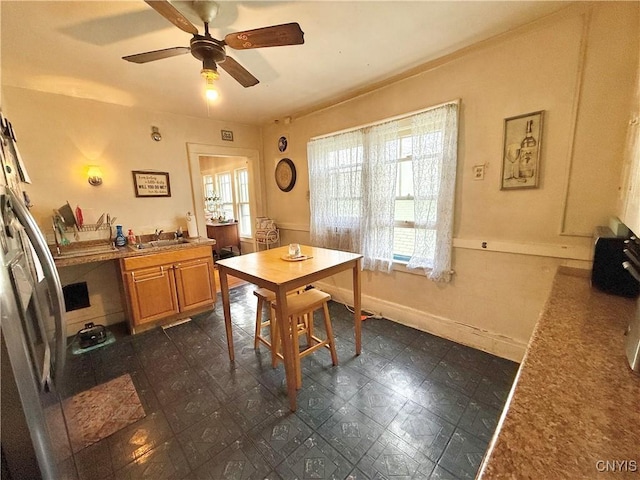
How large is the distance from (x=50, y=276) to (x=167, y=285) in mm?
2079

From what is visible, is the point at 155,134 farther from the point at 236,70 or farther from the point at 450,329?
the point at 450,329

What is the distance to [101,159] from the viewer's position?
2.84 meters

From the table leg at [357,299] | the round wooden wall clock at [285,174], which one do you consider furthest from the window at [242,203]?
the table leg at [357,299]

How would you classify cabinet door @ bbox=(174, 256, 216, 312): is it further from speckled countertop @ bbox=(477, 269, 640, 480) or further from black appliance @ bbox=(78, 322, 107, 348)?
speckled countertop @ bbox=(477, 269, 640, 480)

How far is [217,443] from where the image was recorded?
149 cm

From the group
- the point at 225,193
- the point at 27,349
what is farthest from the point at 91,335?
the point at 225,193

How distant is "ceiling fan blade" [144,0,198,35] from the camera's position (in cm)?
111

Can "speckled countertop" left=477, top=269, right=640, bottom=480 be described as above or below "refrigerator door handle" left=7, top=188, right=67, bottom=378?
below

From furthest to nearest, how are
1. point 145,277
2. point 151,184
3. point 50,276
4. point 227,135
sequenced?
point 227,135
point 151,184
point 145,277
point 50,276

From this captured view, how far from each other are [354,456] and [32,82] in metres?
3.91

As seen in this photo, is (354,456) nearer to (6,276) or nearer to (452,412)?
(452,412)

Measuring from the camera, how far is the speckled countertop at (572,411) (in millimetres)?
515

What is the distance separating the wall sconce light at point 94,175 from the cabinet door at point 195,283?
48.4 inches

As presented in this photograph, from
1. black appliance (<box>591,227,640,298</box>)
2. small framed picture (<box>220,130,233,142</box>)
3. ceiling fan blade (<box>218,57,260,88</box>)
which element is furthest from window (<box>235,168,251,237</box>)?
black appliance (<box>591,227,640,298</box>)
